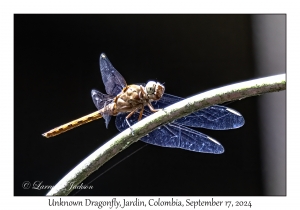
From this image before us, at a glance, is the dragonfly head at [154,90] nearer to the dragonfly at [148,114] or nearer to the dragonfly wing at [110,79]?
the dragonfly at [148,114]

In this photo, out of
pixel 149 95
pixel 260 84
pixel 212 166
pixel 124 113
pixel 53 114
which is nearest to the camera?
pixel 260 84

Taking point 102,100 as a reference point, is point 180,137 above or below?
below

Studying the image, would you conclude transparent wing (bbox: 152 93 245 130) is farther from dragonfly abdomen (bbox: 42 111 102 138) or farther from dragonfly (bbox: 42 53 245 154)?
dragonfly abdomen (bbox: 42 111 102 138)

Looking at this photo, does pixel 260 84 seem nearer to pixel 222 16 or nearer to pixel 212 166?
pixel 222 16

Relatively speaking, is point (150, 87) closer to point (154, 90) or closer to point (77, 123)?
point (154, 90)

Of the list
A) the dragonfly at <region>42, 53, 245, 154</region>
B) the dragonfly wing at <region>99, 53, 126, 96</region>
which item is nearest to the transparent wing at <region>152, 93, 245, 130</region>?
the dragonfly at <region>42, 53, 245, 154</region>

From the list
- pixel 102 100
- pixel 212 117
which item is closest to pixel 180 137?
pixel 212 117
